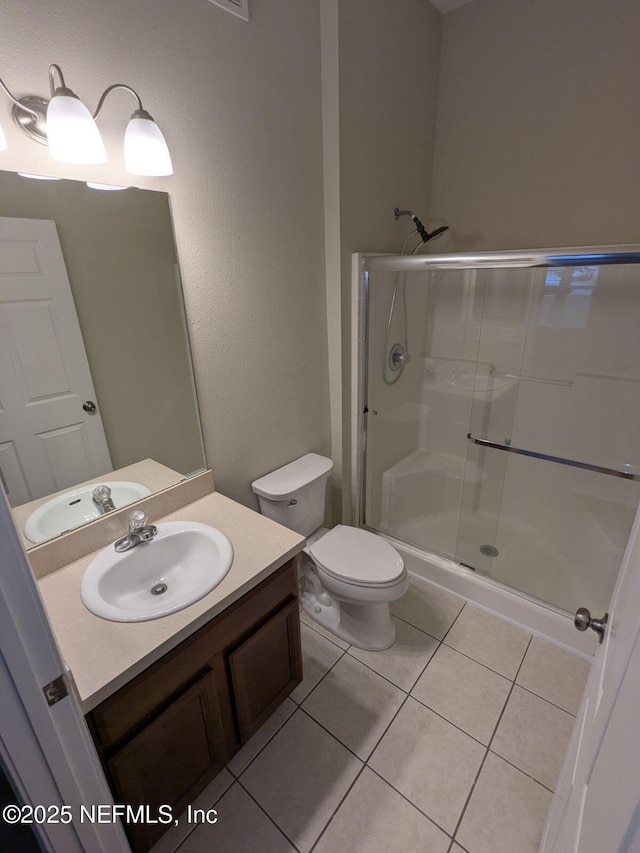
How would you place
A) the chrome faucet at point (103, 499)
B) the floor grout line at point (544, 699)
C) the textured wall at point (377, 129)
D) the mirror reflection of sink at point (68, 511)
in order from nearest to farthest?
the mirror reflection of sink at point (68, 511) < the chrome faucet at point (103, 499) < the floor grout line at point (544, 699) < the textured wall at point (377, 129)

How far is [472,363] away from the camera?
7.79 feet

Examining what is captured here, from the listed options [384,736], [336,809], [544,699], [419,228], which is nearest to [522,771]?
[544,699]

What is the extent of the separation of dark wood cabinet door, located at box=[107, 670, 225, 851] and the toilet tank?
0.77m

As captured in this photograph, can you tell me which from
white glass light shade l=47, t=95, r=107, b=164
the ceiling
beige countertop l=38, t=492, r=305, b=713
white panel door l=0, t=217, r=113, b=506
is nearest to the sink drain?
beige countertop l=38, t=492, r=305, b=713

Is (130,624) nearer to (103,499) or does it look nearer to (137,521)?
(137,521)

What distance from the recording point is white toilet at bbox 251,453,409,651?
66.5 inches

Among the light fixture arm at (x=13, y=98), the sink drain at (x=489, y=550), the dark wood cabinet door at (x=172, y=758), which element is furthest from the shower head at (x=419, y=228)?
the dark wood cabinet door at (x=172, y=758)

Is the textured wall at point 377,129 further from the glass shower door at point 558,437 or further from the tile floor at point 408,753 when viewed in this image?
the tile floor at point 408,753

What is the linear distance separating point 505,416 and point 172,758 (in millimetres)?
2158

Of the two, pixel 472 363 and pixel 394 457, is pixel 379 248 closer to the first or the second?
pixel 472 363

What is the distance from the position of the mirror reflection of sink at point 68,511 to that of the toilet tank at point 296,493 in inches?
23.5

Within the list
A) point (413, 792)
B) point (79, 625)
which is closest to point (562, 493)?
point (413, 792)

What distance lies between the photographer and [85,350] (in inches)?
48.8

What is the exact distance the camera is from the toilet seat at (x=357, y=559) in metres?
1.67
